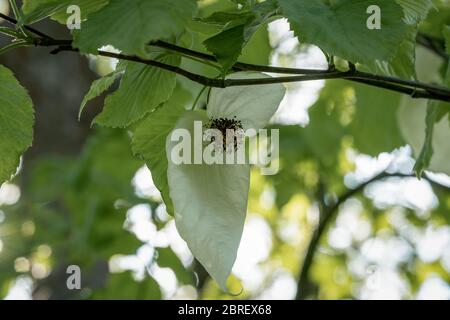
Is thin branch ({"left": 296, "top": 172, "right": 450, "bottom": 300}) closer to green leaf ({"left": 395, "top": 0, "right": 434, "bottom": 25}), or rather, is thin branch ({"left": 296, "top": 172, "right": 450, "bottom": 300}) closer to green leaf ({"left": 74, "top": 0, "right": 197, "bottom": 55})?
green leaf ({"left": 395, "top": 0, "right": 434, "bottom": 25})

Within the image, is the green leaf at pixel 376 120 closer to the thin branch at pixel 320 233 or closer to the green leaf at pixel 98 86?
the thin branch at pixel 320 233

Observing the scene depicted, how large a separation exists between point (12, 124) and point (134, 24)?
0.15 meters

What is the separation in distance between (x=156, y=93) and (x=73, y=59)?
57.1 inches

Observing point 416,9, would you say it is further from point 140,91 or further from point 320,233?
point 320,233

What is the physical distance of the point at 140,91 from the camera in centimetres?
53

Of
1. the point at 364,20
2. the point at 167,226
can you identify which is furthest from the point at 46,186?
the point at 364,20

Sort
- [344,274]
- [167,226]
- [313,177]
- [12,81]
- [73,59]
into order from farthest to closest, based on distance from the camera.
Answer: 1. [344,274]
2. [73,59]
3. [313,177]
4. [167,226]
5. [12,81]

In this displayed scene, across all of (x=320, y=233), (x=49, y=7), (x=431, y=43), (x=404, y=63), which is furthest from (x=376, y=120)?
(x=49, y=7)

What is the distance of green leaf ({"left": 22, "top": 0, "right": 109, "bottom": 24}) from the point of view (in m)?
0.46

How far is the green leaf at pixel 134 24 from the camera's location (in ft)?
1.27

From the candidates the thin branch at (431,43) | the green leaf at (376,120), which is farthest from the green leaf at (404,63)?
the green leaf at (376,120)

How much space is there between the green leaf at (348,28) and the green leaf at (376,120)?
595 millimetres

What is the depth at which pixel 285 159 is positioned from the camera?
1623 mm
